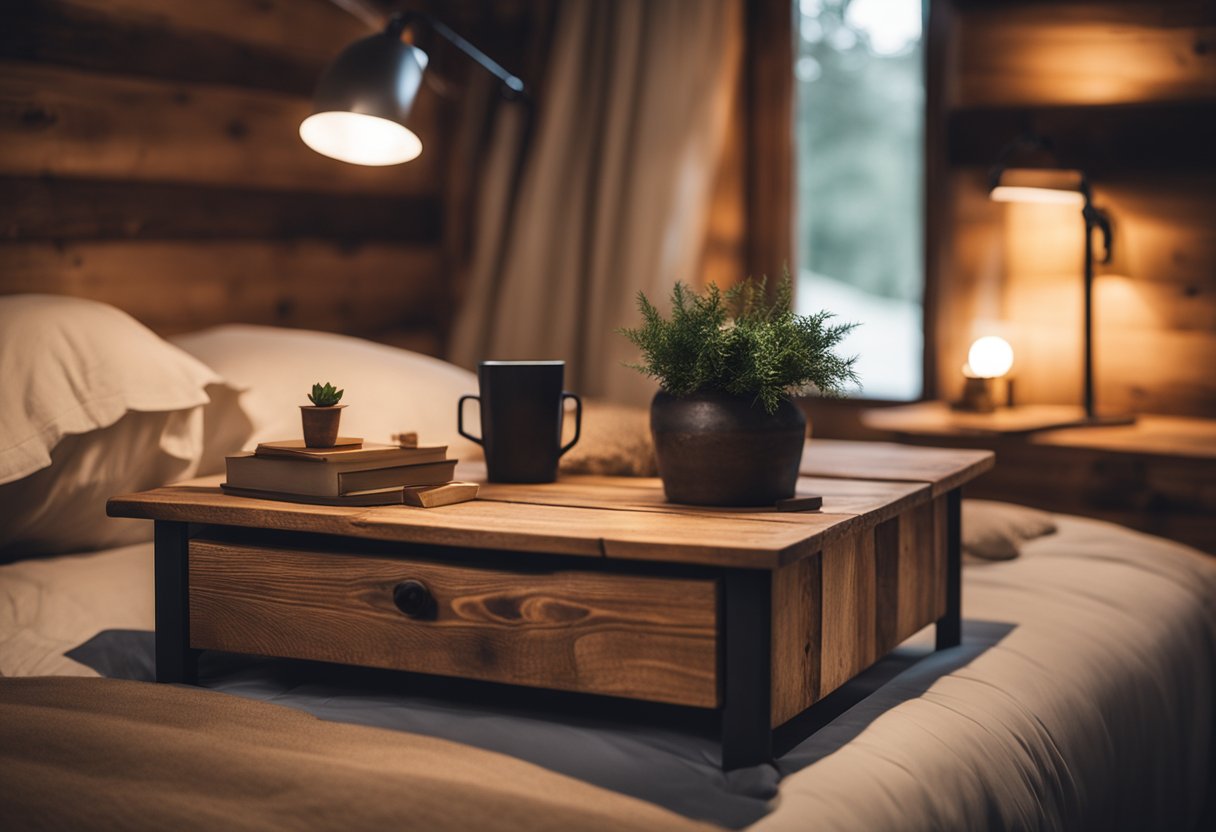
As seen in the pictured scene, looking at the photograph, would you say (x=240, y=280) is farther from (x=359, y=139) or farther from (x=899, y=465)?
(x=899, y=465)

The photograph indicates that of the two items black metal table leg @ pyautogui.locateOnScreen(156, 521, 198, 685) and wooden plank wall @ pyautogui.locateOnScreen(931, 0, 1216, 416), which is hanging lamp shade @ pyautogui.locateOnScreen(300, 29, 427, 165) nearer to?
black metal table leg @ pyautogui.locateOnScreen(156, 521, 198, 685)

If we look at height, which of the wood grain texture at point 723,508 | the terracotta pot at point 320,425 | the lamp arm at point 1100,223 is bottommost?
the wood grain texture at point 723,508

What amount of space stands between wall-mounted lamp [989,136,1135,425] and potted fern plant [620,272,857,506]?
1.50 m

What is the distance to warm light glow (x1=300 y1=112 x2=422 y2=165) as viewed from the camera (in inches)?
70.6

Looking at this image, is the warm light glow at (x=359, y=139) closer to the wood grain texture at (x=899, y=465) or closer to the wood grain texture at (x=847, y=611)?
the wood grain texture at (x=899, y=465)

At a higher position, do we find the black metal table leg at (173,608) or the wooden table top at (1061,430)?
the wooden table top at (1061,430)

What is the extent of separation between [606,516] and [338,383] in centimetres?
92

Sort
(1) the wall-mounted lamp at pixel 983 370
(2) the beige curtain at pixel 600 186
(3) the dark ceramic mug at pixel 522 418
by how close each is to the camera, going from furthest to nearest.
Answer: (2) the beige curtain at pixel 600 186, (1) the wall-mounted lamp at pixel 983 370, (3) the dark ceramic mug at pixel 522 418

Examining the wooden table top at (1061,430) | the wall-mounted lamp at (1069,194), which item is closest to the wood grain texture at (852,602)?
the wooden table top at (1061,430)

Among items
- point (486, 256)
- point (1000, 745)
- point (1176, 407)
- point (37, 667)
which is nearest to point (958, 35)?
point (1176, 407)

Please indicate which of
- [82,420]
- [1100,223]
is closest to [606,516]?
[82,420]

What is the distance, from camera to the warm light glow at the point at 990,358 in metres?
2.73

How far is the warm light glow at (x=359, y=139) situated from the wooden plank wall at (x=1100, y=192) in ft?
5.13

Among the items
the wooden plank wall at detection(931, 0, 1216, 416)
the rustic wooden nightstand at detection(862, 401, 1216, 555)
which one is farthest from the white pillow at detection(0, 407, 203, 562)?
the wooden plank wall at detection(931, 0, 1216, 416)
